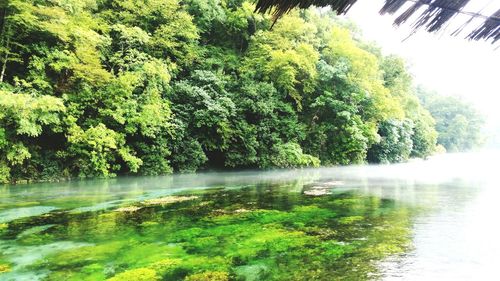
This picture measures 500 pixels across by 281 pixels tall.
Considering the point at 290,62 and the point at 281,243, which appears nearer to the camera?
the point at 281,243

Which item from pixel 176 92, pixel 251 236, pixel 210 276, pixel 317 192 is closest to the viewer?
pixel 210 276

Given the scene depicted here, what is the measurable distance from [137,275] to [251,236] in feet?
7.07

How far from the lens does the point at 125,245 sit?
18.0ft

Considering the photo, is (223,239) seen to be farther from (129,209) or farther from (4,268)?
(129,209)

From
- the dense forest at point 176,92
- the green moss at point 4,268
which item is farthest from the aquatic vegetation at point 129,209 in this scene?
the dense forest at point 176,92

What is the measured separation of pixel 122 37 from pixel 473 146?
69100 millimetres

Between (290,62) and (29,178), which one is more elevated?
(290,62)

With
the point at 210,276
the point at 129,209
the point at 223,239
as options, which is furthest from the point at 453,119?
the point at 210,276

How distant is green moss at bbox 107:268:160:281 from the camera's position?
4.15m

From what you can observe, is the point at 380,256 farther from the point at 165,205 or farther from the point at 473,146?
the point at 473,146

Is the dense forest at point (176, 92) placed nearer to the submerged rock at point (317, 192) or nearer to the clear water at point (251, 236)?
the clear water at point (251, 236)

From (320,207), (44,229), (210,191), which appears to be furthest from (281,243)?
(210,191)

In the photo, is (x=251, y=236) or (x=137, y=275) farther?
(x=251, y=236)

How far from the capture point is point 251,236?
5.96 meters
